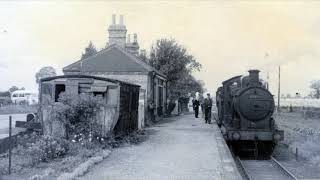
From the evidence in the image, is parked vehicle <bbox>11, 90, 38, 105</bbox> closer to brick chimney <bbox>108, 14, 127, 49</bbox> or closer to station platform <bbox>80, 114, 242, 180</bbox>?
brick chimney <bbox>108, 14, 127, 49</bbox>

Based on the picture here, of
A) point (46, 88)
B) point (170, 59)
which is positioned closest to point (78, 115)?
point (46, 88)

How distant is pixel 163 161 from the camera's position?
41.1 feet

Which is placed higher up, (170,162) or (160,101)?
(160,101)

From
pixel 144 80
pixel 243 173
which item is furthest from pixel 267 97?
pixel 144 80

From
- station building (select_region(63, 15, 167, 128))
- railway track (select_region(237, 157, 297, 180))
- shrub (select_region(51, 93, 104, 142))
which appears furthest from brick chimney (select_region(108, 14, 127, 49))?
shrub (select_region(51, 93, 104, 142))

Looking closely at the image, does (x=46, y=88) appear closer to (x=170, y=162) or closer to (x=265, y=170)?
(x=170, y=162)

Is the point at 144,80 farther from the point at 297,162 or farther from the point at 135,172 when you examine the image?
the point at 135,172

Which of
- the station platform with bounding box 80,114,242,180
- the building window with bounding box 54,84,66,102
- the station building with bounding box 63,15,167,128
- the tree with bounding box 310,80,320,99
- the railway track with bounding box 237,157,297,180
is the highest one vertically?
the tree with bounding box 310,80,320,99

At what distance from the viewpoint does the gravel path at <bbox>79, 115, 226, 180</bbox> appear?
10.5 metres

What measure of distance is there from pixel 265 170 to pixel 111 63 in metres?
16.7

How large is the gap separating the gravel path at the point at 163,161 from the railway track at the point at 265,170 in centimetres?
127

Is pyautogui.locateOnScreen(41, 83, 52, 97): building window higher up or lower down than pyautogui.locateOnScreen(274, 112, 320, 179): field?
higher up

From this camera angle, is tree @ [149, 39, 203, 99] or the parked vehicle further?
the parked vehicle

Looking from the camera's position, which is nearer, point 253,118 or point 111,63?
point 253,118
